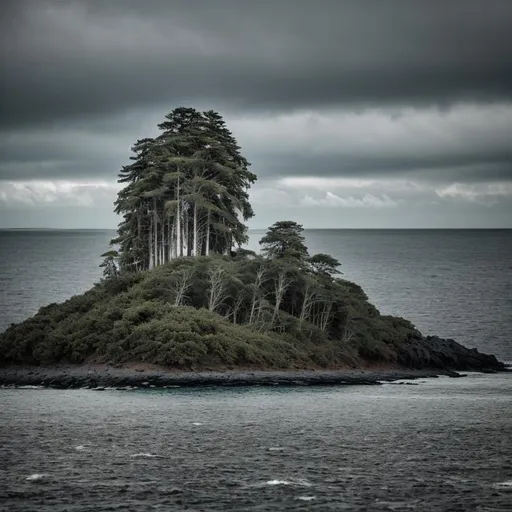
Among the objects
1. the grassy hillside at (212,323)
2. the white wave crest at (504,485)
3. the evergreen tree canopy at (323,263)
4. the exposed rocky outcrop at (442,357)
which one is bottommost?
the white wave crest at (504,485)

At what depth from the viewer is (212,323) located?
7969 centimetres

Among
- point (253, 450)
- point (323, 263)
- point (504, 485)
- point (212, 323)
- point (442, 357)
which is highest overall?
point (323, 263)

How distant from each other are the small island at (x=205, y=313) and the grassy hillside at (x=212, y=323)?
130 millimetres

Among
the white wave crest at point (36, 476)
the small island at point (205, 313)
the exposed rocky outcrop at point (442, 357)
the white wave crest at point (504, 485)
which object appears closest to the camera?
the white wave crest at point (504, 485)

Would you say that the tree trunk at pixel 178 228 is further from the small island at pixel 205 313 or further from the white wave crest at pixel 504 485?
the white wave crest at pixel 504 485

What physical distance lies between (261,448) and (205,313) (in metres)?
34.3

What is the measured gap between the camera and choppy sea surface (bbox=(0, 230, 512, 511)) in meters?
37.1

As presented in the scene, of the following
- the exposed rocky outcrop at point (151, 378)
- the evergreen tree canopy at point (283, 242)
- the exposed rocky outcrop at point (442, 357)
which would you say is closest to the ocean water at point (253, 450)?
the exposed rocky outcrop at point (151, 378)

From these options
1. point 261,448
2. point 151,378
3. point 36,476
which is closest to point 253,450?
point 261,448

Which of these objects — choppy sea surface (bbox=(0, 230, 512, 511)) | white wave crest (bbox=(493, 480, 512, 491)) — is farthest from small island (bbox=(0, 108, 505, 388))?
white wave crest (bbox=(493, 480, 512, 491))

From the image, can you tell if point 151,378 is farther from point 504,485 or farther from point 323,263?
point 504,485

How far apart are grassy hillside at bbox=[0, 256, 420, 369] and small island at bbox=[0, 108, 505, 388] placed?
130 mm

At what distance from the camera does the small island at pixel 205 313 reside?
253 feet

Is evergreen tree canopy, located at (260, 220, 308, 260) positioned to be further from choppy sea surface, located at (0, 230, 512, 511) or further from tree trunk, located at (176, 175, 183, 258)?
choppy sea surface, located at (0, 230, 512, 511)
